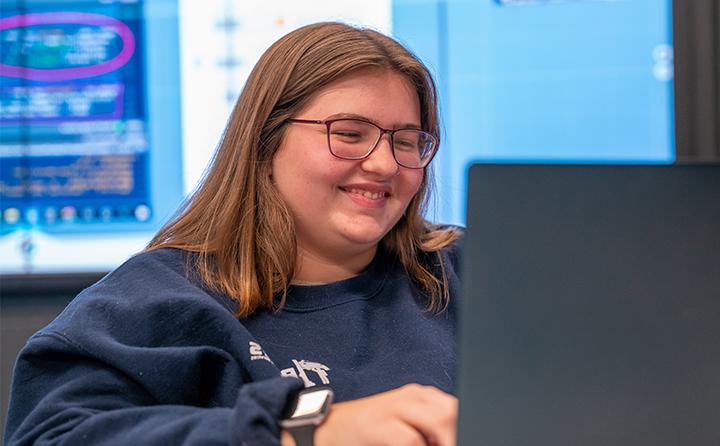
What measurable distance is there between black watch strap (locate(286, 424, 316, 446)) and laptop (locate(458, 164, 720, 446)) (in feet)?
0.65

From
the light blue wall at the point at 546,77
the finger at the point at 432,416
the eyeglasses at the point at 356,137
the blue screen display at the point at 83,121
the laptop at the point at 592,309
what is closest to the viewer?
the laptop at the point at 592,309

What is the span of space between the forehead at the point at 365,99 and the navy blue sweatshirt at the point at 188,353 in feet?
0.82

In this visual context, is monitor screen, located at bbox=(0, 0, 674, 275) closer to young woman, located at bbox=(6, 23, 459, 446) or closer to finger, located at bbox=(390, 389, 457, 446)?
young woman, located at bbox=(6, 23, 459, 446)

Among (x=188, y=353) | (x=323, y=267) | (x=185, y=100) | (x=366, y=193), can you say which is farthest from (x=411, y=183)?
(x=185, y=100)

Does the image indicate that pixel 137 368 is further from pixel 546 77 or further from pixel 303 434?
pixel 546 77

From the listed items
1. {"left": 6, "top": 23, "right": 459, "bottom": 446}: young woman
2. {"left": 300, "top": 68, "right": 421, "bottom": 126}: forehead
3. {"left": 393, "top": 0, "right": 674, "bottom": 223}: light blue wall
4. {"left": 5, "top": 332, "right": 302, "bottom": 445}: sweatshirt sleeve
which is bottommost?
{"left": 5, "top": 332, "right": 302, "bottom": 445}: sweatshirt sleeve

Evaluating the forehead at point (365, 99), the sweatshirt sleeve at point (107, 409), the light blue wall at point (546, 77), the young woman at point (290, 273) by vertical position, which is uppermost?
the light blue wall at point (546, 77)

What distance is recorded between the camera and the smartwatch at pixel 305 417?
737 millimetres

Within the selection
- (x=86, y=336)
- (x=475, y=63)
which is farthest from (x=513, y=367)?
(x=475, y=63)

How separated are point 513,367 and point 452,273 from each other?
0.77m

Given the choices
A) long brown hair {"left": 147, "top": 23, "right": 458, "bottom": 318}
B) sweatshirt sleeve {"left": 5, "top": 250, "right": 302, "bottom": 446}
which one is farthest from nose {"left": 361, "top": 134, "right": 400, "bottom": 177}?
sweatshirt sleeve {"left": 5, "top": 250, "right": 302, "bottom": 446}

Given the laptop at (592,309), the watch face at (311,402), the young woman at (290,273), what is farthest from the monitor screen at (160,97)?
the laptop at (592,309)

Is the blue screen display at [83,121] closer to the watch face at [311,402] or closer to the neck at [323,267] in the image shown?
the neck at [323,267]

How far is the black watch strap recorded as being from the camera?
2.42 ft
